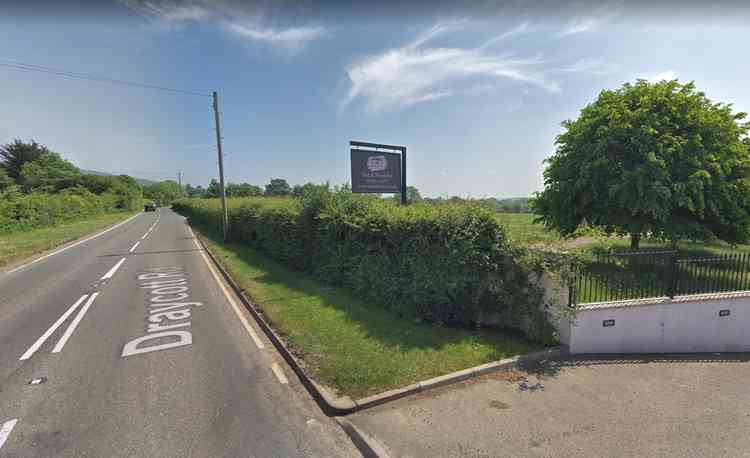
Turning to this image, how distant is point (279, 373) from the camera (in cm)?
435

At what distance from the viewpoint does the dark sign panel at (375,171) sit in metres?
9.66

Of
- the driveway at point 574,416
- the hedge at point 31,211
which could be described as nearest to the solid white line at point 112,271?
the driveway at point 574,416

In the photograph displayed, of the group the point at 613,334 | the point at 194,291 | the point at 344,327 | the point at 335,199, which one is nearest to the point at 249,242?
the point at 194,291

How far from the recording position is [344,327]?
5516 mm

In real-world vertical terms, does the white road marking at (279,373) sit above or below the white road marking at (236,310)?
below

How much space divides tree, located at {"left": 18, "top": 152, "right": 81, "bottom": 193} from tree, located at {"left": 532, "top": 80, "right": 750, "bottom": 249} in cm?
7154

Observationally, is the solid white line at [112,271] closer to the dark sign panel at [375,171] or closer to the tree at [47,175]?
the dark sign panel at [375,171]

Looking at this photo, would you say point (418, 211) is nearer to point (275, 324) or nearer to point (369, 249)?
point (369, 249)

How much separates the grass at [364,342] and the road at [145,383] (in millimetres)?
469

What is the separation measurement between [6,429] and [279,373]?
8.72ft

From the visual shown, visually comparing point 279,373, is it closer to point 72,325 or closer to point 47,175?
point 72,325

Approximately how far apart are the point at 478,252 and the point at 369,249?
102 inches

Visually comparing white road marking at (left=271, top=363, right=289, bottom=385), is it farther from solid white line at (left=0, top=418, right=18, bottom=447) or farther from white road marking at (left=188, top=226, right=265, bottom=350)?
solid white line at (left=0, top=418, right=18, bottom=447)

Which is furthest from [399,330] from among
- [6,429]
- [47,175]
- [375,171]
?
[47,175]
